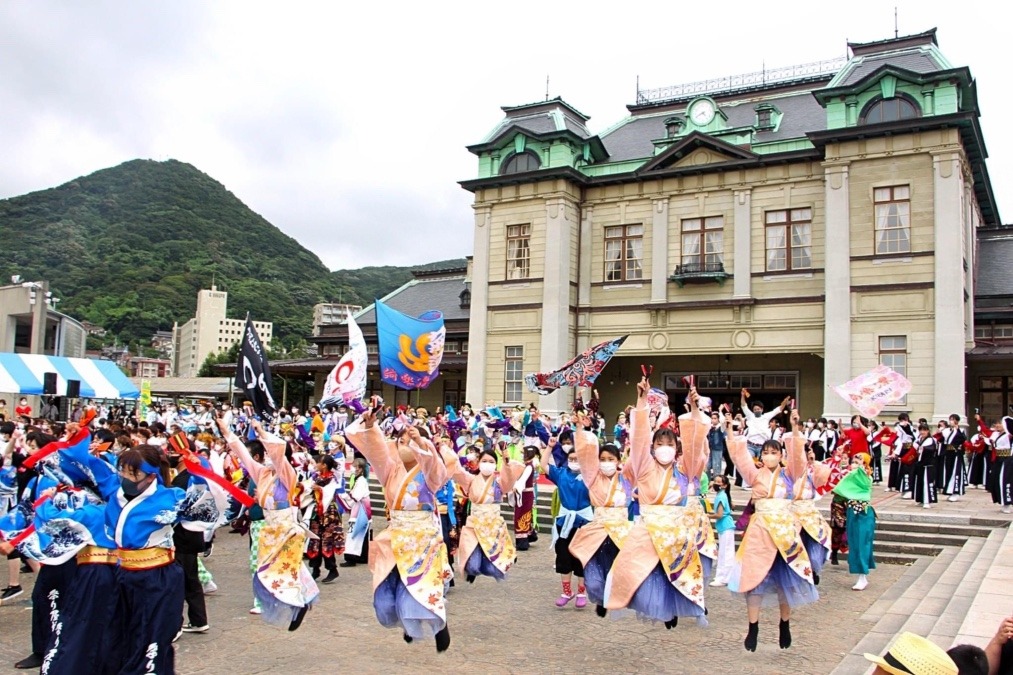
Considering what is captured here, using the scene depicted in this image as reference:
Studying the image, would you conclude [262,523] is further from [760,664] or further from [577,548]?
[760,664]

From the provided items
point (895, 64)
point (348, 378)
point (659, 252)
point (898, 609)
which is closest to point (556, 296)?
point (659, 252)

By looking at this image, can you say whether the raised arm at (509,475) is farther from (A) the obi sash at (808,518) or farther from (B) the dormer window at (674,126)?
(B) the dormer window at (674,126)

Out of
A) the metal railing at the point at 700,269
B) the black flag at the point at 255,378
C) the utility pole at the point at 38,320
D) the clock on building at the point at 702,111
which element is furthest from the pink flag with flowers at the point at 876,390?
the utility pole at the point at 38,320

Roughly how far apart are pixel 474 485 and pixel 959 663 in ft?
23.8

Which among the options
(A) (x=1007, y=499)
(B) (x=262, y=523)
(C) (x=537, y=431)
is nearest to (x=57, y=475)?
(B) (x=262, y=523)

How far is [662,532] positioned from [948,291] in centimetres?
1962

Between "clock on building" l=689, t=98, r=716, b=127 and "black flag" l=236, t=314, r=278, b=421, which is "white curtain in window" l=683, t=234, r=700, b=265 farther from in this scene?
"black flag" l=236, t=314, r=278, b=421

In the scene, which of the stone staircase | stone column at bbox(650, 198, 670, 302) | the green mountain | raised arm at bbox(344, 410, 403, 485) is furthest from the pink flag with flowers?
the green mountain

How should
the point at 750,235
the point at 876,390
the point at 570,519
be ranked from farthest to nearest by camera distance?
1. the point at 750,235
2. the point at 876,390
3. the point at 570,519

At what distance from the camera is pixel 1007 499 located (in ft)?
49.2

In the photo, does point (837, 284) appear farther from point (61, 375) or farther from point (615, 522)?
point (61, 375)

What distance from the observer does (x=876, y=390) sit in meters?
16.5

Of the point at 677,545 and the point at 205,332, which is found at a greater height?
the point at 205,332

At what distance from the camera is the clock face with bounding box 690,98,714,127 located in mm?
29062
